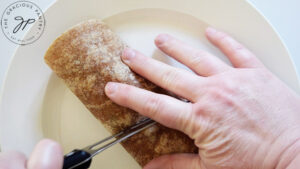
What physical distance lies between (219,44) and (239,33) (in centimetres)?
8

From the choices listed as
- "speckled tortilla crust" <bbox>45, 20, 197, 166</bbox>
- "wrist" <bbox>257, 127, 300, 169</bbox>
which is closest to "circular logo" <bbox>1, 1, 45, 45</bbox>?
"speckled tortilla crust" <bbox>45, 20, 197, 166</bbox>

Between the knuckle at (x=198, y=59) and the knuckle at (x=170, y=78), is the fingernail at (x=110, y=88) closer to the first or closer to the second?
the knuckle at (x=170, y=78)

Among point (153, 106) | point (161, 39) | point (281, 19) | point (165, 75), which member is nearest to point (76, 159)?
point (153, 106)

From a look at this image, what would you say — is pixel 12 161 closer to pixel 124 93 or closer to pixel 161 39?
pixel 124 93

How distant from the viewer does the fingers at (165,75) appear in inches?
30.1

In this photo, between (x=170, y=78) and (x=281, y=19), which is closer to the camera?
(x=170, y=78)

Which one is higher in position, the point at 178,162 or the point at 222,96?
the point at 222,96

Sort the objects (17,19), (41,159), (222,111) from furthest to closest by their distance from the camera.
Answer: (17,19) → (222,111) → (41,159)

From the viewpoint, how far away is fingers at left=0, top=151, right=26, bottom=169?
51 cm

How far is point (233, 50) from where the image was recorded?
850 mm

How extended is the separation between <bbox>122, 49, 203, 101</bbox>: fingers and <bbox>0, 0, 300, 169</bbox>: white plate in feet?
0.38

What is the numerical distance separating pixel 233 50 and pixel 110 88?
17.3 inches

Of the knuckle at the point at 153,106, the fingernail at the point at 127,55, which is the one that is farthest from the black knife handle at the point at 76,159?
the fingernail at the point at 127,55

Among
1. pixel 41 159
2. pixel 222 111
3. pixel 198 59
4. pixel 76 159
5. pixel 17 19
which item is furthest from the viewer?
pixel 17 19
